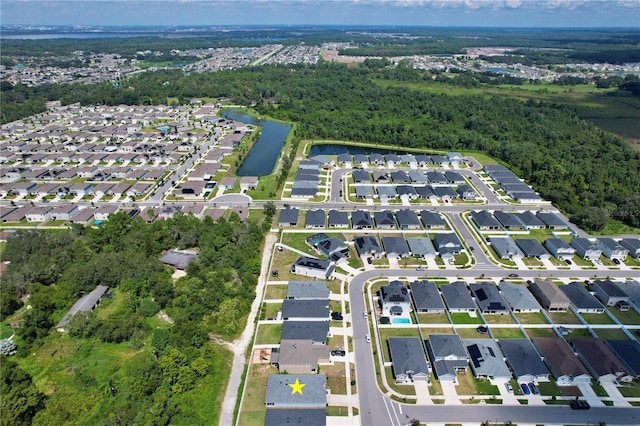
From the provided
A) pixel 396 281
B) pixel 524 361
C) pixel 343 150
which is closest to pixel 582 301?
pixel 524 361

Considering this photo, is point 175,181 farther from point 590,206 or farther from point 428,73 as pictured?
point 428,73

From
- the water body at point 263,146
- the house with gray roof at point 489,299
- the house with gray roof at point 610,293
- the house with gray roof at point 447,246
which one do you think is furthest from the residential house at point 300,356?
the water body at point 263,146

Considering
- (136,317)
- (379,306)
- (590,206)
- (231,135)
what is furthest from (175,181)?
(590,206)

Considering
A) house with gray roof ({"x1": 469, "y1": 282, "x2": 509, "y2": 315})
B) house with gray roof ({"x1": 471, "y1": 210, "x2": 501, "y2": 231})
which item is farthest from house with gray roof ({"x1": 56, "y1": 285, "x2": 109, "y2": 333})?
house with gray roof ({"x1": 471, "y1": 210, "x2": 501, "y2": 231})

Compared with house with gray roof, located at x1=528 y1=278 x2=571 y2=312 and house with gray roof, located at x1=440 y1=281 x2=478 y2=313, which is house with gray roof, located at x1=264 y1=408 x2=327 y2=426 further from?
house with gray roof, located at x1=528 y1=278 x2=571 y2=312

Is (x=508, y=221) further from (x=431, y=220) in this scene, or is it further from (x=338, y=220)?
(x=338, y=220)

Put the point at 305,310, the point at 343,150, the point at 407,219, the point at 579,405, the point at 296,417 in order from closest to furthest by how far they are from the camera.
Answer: the point at 296,417 → the point at 579,405 → the point at 305,310 → the point at 407,219 → the point at 343,150
